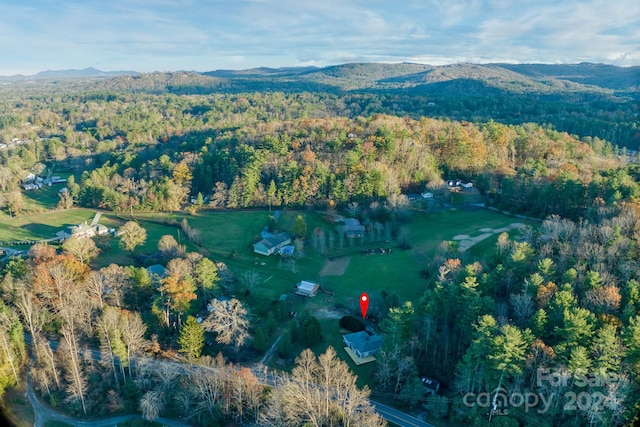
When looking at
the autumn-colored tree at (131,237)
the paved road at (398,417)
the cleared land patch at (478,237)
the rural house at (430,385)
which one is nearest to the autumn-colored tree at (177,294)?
the autumn-colored tree at (131,237)

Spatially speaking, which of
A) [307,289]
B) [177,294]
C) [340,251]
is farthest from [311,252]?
[177,294]

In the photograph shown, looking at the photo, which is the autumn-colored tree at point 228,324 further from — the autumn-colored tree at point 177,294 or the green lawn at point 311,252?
the green lawn at point 311,252

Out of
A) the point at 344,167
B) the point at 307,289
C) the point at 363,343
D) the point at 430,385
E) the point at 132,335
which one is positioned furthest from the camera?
the point at 344,167

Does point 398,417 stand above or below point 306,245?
below

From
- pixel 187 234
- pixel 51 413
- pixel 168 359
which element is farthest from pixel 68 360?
pixel 187 234

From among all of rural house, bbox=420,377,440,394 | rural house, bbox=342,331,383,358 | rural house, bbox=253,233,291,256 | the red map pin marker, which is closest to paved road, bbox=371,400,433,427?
rural house, bbox=420,377,440,394

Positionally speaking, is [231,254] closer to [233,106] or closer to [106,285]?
[106,285]

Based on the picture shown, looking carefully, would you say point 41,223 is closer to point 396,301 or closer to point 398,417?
point 396,301
